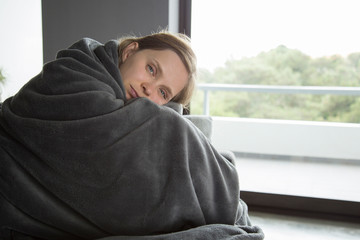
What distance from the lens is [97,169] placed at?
0.76m

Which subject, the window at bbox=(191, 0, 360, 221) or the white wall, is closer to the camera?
the window at bbox=(191, 0, 360, 221)

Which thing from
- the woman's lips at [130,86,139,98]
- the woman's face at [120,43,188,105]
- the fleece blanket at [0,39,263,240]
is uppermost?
the woman's face at [120,43,188,105]

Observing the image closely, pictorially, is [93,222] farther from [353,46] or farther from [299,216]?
[353,46]

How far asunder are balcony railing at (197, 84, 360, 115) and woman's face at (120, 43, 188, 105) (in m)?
1.88

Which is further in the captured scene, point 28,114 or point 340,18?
point 340,18

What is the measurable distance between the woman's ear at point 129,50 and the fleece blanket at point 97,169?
13.0 inches

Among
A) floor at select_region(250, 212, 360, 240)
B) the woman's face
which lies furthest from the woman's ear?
floor at select_region(250, 212, 360, 240)

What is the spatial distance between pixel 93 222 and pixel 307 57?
2105 mm

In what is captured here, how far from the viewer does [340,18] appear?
2.12 m

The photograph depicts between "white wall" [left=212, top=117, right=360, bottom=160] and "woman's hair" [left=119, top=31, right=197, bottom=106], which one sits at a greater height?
"woman's hair" [left=119, top=31, right=197, bottom=106]

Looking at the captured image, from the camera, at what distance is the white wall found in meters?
2.52

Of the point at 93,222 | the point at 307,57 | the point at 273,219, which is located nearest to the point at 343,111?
the point at 307,57

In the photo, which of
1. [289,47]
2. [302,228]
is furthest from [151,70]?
[289,47]

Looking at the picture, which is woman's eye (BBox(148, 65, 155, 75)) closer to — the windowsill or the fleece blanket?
the fleece blanket
